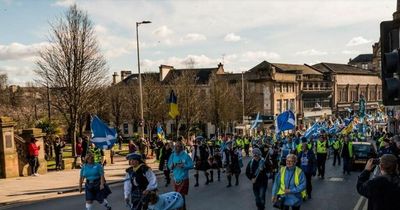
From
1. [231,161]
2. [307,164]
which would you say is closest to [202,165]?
[231,161]

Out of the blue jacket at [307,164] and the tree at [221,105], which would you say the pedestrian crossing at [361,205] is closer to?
the blue jacket at [307,164]

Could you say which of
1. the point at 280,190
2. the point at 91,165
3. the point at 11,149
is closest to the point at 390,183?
the point at 280,190

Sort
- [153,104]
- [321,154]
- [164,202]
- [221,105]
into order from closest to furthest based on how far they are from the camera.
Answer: [164,202]
[321,154]
[153,104]
[221,105]

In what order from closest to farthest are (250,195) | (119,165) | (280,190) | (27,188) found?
1. (280,190)
2. (250,195)
3. (27,188)
4. (119,165)

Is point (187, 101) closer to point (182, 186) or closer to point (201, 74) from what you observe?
point (201, 74)

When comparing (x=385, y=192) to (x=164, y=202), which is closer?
(x=385, y=192)

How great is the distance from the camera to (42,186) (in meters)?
16.8

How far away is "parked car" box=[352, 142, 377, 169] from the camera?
2150cm

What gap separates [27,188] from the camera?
53.7 feet

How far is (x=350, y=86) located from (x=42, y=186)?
9015 centimetres

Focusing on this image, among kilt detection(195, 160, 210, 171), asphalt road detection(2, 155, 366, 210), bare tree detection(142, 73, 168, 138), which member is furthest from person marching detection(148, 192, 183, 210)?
bare tree detection(142, 73, 168, 138)

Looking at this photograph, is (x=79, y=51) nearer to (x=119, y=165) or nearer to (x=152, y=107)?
(x=119, y=165)

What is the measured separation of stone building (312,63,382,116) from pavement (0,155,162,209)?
250 feet

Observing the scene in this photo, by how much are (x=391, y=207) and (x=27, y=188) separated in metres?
14.1
